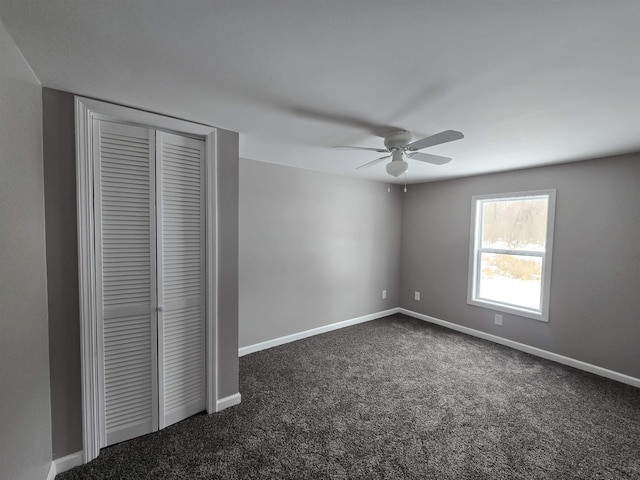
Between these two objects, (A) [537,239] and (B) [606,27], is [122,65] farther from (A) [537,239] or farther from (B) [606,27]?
(A) [537,239]

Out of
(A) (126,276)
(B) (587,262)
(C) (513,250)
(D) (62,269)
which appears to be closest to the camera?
(D) (62,269)

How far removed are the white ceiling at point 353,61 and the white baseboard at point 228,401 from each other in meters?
2.18

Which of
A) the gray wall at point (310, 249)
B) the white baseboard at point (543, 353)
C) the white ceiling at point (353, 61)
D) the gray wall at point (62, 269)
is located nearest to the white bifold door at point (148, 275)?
the gray wall at point (62, 269)

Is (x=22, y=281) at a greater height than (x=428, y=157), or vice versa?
(x=428, y=157)

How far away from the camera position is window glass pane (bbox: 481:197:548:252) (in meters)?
3.35

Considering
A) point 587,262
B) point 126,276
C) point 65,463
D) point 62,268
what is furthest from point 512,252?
point 65,463

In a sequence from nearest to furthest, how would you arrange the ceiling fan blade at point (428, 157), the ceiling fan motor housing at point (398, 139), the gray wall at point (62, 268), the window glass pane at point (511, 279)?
the gray wall at point (62, 268) < the ceiling fan motor housing at point (398, 139) < the ceiling fan blade at point (428, 157) < the window glass pane at point (511, 279)

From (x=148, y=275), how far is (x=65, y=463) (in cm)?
118

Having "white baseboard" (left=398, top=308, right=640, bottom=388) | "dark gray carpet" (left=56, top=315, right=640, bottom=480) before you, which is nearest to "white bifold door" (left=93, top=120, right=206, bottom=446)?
"dark gray carpet" (left=56, top=315, right=640, bottom=480)

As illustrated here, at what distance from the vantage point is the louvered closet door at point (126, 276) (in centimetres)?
181

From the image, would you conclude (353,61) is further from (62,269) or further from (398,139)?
(62,269)

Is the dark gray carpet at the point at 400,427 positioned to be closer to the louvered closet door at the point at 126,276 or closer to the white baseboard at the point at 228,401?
the white baseboard at the point at 228,401

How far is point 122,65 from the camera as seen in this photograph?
1375 mm

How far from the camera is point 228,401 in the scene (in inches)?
90.0
